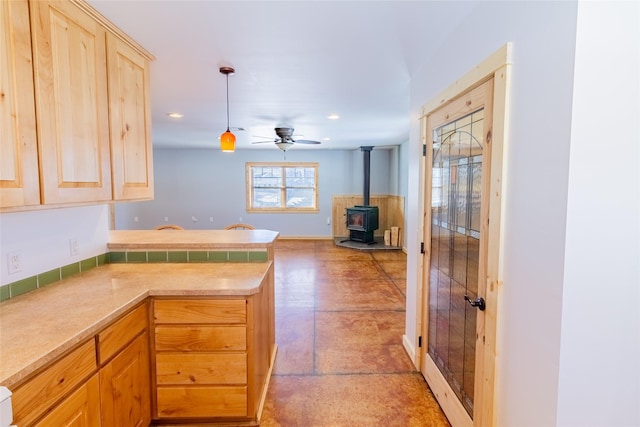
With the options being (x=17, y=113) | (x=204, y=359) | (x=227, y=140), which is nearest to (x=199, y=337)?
(x=204, y=359)

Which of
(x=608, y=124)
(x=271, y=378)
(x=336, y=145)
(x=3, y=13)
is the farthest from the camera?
(x=336, y=145)

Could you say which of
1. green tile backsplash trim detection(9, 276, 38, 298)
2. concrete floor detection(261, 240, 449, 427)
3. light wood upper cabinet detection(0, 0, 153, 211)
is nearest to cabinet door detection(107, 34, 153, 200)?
light wood upper cabinet detection(0, 0, 153, 211)

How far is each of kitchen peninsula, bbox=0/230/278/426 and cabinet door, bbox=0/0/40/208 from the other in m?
0.56

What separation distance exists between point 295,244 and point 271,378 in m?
5.51

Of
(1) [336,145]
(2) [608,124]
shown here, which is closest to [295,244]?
(1) [336,145]

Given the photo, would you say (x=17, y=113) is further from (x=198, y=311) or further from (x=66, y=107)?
(x=198, y=311)

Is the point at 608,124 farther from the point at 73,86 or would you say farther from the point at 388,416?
the point at 73,86

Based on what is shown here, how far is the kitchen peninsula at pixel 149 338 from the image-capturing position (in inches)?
47.3

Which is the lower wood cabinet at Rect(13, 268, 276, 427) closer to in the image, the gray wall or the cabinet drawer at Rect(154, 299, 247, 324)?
the cabinet drawer at Rect(154, 299, 247, 324)

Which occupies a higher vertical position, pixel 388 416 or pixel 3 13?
pixel 3 13

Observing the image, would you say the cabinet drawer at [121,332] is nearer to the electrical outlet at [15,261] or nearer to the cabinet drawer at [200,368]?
the cabinet drawer at [200,368]

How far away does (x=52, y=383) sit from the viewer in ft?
3.83

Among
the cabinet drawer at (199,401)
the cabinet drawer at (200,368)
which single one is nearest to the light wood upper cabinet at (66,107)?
the cabinet drawer at (200,368)

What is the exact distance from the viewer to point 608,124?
1041 millimetres
